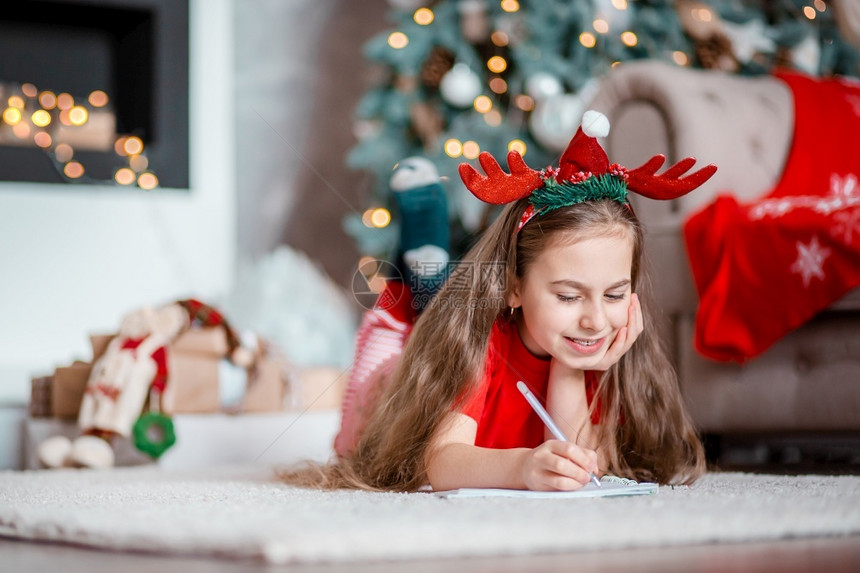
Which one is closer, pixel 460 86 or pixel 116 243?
pixel 460 86

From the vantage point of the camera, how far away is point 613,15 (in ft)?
8.21

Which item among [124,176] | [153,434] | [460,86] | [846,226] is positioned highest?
[460,86]

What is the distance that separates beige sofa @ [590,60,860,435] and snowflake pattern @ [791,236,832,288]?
62 millimetres

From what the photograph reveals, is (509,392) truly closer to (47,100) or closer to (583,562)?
(583,562)

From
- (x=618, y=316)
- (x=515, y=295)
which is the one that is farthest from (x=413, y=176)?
(x=618, y=316)

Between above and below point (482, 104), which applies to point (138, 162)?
below

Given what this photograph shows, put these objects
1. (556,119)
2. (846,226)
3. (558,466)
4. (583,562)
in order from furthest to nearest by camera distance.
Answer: (556,119)
(846,226)
(558,466)
(583,562)

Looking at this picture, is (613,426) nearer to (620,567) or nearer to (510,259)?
(510,259)

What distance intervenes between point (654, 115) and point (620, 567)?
1.29 metres

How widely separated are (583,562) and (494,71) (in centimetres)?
199

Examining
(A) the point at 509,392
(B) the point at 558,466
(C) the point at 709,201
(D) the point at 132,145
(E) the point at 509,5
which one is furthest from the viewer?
(D) the point at 132,145

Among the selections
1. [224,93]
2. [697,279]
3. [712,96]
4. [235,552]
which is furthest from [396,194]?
[224,93]

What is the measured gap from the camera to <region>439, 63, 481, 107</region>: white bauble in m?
2.39

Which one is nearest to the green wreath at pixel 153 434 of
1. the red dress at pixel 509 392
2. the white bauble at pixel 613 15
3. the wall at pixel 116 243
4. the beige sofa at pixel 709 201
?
the wall at pixel 116 243
